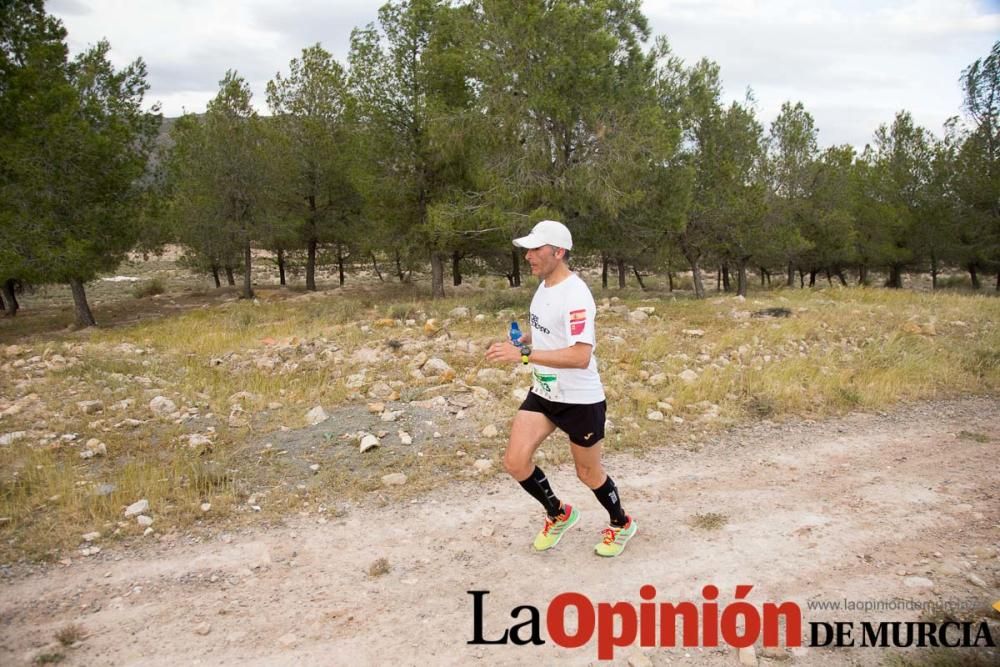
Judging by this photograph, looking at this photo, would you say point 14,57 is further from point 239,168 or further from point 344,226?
point 344,226

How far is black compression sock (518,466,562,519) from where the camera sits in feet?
14.9

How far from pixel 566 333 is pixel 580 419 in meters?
0.61

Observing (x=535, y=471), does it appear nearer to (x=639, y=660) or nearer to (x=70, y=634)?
(x=639, y=660)

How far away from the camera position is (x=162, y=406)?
8.23 m

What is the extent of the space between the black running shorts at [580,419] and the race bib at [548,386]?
5cm

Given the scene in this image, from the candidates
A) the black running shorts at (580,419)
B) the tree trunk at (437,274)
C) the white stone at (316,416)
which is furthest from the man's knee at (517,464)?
the tree trunk at (437,274)

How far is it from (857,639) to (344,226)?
80.4 feet

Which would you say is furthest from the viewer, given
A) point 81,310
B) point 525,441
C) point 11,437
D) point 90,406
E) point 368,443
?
point 81,310

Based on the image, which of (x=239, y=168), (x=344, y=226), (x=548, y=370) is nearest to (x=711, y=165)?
(x=344, y=226)

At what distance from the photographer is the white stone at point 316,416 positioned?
759 cm

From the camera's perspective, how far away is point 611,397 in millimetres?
8211

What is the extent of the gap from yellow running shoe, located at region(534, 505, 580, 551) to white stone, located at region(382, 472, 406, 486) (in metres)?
1.67

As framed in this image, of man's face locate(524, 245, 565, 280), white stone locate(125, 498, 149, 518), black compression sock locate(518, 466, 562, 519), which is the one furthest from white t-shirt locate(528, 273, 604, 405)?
white stone locate(125, 498, 149, 518)

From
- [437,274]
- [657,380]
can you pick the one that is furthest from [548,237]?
[437,274]
